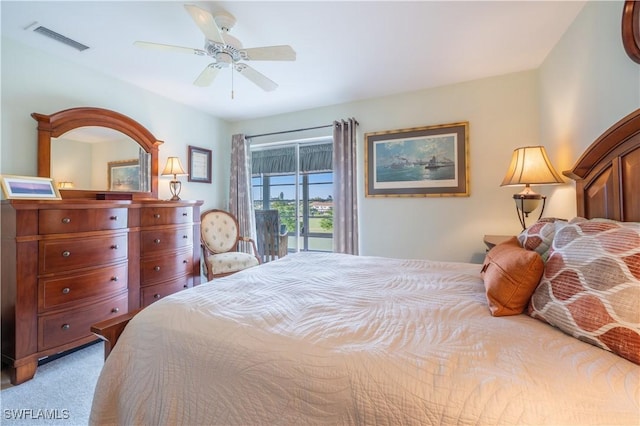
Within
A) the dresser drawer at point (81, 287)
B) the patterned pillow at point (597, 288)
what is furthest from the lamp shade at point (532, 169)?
the dresser drawer at point (81, 287)

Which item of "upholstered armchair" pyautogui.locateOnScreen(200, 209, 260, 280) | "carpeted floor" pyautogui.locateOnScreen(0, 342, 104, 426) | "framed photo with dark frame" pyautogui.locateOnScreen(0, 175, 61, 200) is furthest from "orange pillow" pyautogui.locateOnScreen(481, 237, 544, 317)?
"framed photo with dark frame" pyautogui.locateOnScreen(0, 175, 61, 200)

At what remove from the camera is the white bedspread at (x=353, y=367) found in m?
0.70

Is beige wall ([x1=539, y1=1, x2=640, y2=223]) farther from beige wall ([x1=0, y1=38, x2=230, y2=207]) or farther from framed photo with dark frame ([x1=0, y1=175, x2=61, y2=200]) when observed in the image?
beige wall ([x1=0, y1=38, x2=230, y2=207])

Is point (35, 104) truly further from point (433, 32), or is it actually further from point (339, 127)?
point (433, 32)

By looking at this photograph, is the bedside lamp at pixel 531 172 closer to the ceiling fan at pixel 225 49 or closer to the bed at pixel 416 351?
the bed at pixel 416 351

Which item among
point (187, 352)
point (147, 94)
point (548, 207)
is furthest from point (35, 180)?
point (548, 207)

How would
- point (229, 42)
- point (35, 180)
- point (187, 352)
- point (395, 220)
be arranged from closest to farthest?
1. point (187, 352)
2. point (229, 42)
3. point (35, 180)
4. point (395, 220)

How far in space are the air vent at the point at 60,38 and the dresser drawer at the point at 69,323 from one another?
2.15 m

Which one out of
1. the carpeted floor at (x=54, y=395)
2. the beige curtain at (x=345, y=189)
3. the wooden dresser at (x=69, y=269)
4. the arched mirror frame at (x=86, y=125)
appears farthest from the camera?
the beige curtain at (x=345, y=189)

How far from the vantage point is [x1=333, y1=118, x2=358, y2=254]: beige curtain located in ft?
11.4

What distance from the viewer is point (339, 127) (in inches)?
140

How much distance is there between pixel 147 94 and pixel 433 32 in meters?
3.13

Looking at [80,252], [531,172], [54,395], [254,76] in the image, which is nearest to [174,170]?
[80,252]

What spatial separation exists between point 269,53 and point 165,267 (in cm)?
233
